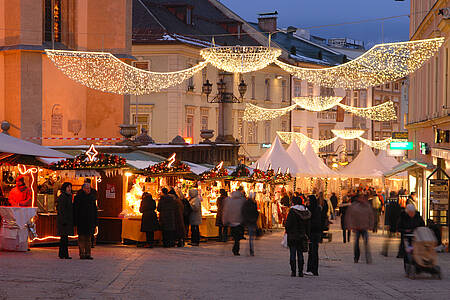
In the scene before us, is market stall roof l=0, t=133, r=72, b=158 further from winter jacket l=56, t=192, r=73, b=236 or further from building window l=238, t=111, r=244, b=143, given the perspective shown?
building window l=238, t=111, r=244, b=143

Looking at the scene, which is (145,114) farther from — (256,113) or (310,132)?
(310,132)

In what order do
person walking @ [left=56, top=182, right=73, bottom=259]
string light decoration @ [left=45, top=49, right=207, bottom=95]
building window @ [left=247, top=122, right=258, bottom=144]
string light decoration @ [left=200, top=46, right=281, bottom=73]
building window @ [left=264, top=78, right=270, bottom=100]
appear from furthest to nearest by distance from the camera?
building window @ [left=264, top=78, right=270, bottom=100] < building window @ [left=247, top=122, right=258, bottom=144] < string light decoration @ [left=45, top=49, right=207, bottom=95] < string light decoration @ [left=200, top=46, right=281, bottom=73] < person walking @ [left=56, top=182, right=73, bottom=259]

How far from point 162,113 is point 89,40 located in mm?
14790

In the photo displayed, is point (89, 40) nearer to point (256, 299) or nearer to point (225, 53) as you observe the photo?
point (225, 53)

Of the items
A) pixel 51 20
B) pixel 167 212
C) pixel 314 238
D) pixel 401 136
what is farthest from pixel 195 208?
pixel 401 136

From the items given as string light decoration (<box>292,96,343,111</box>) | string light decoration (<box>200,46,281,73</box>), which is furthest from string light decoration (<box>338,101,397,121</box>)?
string light decoration (<box>200,46,281,73</box>)

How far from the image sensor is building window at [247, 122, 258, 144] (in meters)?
61.7

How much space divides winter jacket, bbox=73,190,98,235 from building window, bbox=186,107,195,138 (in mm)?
34308

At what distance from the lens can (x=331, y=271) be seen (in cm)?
1830

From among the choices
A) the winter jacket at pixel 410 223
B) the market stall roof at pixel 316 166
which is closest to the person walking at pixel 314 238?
the winter jacket at pixel 410 223

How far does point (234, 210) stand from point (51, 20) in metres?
17.3

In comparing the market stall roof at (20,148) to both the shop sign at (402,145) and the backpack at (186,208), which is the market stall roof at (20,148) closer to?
Result: the backpack at (186,208)

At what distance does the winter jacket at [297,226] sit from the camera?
54.6 ft

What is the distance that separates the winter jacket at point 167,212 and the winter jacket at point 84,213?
4350mm
